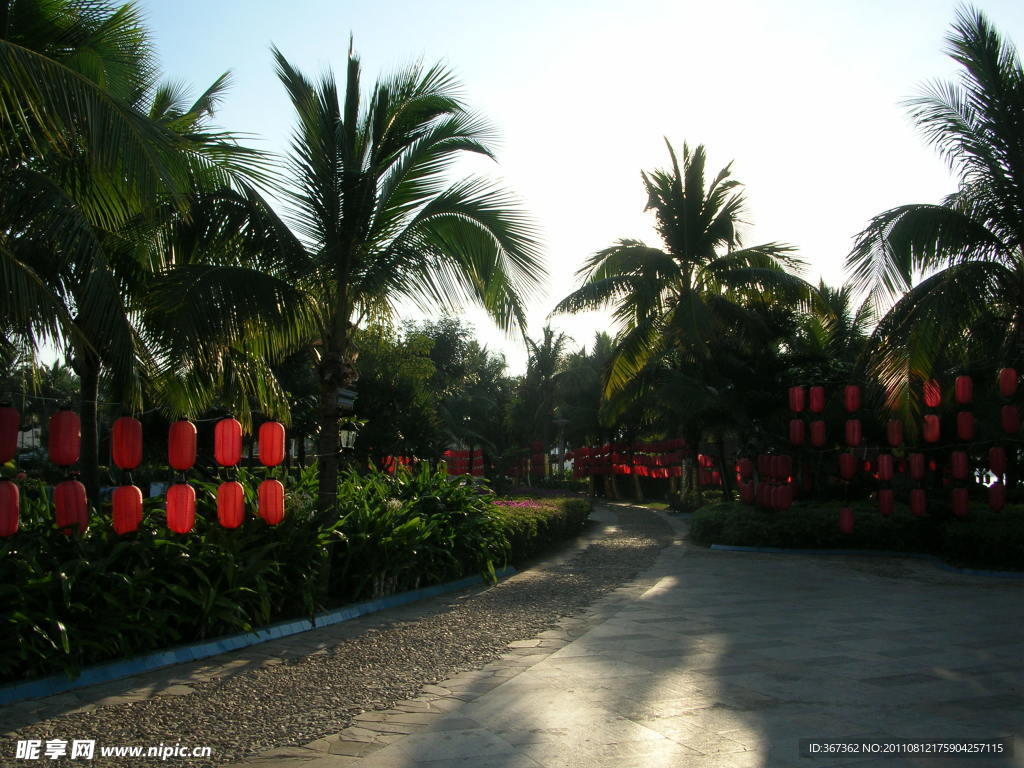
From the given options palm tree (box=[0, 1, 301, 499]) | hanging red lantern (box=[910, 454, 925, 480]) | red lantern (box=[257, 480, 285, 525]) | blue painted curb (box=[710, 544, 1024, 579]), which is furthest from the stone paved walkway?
hanging red lantern (box=[910, 454, 925, 480])

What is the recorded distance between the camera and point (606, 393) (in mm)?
17672

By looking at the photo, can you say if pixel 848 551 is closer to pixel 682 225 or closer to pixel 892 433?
pixel 892 433

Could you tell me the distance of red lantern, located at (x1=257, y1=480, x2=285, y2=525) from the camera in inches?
302

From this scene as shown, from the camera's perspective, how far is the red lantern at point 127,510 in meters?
6.55

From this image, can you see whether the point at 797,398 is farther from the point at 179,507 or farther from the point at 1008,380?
the point at 179,507

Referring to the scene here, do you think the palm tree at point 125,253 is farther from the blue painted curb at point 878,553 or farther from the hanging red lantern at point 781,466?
the hanging red lantern at point 781,466

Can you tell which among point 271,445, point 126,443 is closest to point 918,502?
→ point 271,445

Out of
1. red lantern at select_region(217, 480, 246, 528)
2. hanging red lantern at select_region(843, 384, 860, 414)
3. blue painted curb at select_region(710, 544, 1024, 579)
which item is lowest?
blue painted curb at select_region(710, 544, 1024, 579)

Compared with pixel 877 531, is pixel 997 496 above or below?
above

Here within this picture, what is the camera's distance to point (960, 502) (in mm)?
12648

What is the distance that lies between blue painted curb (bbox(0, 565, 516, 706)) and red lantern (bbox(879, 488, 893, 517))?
7.97 meters

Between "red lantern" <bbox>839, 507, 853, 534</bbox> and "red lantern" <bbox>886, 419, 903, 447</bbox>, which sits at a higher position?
"red lantern" <bbox>886, 419, 903, 447</bbox>

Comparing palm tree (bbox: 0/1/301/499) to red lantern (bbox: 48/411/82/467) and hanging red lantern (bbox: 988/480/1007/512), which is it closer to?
red lantern (bbox: 48/411/82/467)

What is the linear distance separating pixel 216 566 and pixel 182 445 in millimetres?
1142
